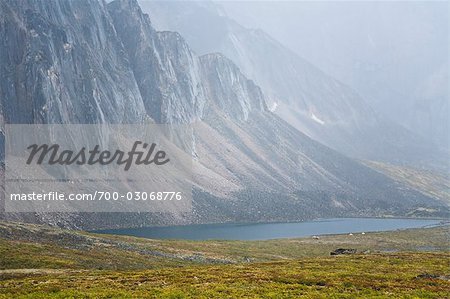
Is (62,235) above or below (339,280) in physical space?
below

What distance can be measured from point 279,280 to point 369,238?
148 meters

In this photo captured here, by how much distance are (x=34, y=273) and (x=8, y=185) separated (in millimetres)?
148607

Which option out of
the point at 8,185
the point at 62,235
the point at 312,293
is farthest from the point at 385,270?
the point at 8,185

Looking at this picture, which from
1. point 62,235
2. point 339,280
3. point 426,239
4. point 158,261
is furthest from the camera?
point 426,239

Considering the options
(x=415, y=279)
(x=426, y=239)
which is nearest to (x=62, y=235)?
(x=415, y=279)

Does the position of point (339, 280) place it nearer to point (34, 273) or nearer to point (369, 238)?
point (34, 273)

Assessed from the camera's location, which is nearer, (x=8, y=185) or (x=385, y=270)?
(x=385, y=270)

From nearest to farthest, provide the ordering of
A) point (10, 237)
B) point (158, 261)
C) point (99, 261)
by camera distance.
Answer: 1. point (99, 261)
2. point (158, 261)
3. point (10, 237)

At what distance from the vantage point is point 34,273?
65438mm

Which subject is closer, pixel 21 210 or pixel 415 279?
pixel 415 279

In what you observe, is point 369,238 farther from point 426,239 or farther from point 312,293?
point 312,293

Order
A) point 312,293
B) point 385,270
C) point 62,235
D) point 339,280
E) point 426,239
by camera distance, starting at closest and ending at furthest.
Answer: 1. point 312,293
2. point 339,280
3. point 385,270
4. point 62,235
5. point 426,239

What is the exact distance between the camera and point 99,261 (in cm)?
8750

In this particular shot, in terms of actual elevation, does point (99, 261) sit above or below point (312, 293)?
below
